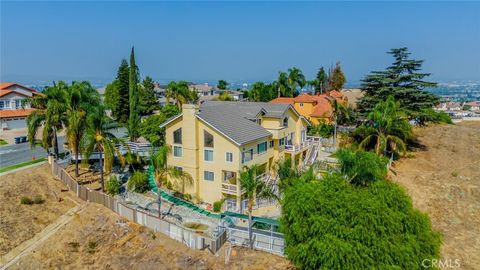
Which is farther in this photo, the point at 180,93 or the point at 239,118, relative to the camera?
the point at 180,93

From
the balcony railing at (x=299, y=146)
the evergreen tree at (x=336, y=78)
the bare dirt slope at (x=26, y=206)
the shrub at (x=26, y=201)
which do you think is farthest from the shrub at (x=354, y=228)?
the evergreen tree at (x=336, y=78)

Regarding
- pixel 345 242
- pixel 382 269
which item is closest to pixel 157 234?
pixel 345 242

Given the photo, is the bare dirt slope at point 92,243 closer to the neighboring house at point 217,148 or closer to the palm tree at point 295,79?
the neighboring house at point 217,148

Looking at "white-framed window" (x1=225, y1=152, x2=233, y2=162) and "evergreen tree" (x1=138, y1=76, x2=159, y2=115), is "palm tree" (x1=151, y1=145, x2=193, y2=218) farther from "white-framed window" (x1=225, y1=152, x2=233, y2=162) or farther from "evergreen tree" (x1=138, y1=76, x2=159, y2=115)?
"evergreen tree" (x1=138, y1=76, x2=159, y2=115)

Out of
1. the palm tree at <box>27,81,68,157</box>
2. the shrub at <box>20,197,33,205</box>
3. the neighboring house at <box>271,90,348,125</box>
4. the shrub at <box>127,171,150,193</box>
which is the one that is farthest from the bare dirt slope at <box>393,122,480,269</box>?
the palm tree at <box>27,81,68,157</box>

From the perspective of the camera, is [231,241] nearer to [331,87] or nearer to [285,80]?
[285,80]

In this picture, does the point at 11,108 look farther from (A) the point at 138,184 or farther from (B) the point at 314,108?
(B) the point at 314,108

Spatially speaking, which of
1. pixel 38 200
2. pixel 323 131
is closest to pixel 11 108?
pixel 38 200
